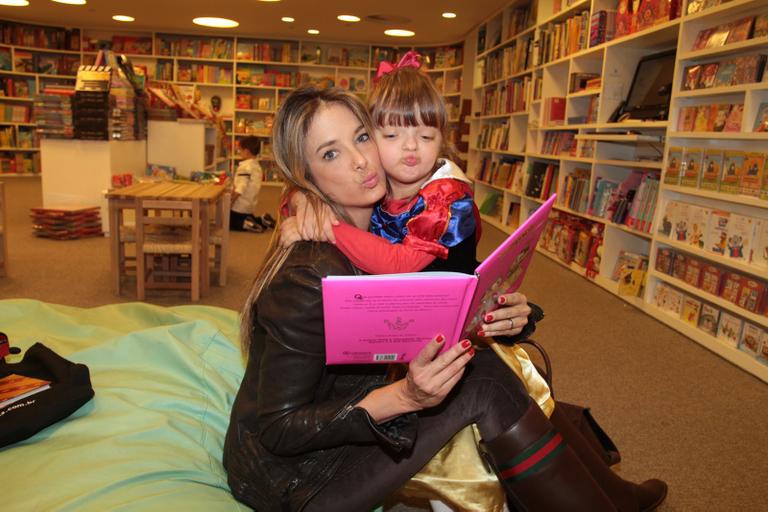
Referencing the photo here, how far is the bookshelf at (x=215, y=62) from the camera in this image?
10.2m

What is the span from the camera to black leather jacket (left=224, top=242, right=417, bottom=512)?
1.02m

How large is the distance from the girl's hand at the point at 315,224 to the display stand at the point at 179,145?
4329 mm

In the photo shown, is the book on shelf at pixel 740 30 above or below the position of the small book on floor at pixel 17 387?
above

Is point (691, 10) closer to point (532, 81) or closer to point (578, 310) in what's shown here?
point (578, 310)

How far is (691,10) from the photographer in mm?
3289

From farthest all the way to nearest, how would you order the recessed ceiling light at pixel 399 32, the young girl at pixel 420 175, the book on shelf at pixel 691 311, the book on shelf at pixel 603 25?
the recessed ceiling light at pixel 399 32
the book on shelf at pixel 603 25
the book on shelf at pixel 691 311
the young girl at pixel 420 175

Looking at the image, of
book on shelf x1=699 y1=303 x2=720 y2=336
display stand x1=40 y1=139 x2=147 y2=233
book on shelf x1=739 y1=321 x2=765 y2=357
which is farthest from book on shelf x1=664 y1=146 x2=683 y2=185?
display stand x1=40 y1=139 x2=147 y2=233

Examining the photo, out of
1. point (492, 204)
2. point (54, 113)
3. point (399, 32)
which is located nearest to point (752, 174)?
point (492, 204)

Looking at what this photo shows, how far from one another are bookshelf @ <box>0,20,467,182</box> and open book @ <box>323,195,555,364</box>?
9480 millimetres

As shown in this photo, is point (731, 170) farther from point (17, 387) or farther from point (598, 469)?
point (17, 387)

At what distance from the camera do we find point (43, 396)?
1278mm

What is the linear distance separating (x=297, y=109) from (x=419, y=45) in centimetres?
965

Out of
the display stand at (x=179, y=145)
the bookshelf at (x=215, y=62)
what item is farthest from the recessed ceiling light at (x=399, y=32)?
the display stand at (x=179, y=145)

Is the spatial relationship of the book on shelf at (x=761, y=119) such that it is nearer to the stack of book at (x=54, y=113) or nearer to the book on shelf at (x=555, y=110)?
the book on shelf at (x=555, y=110)
